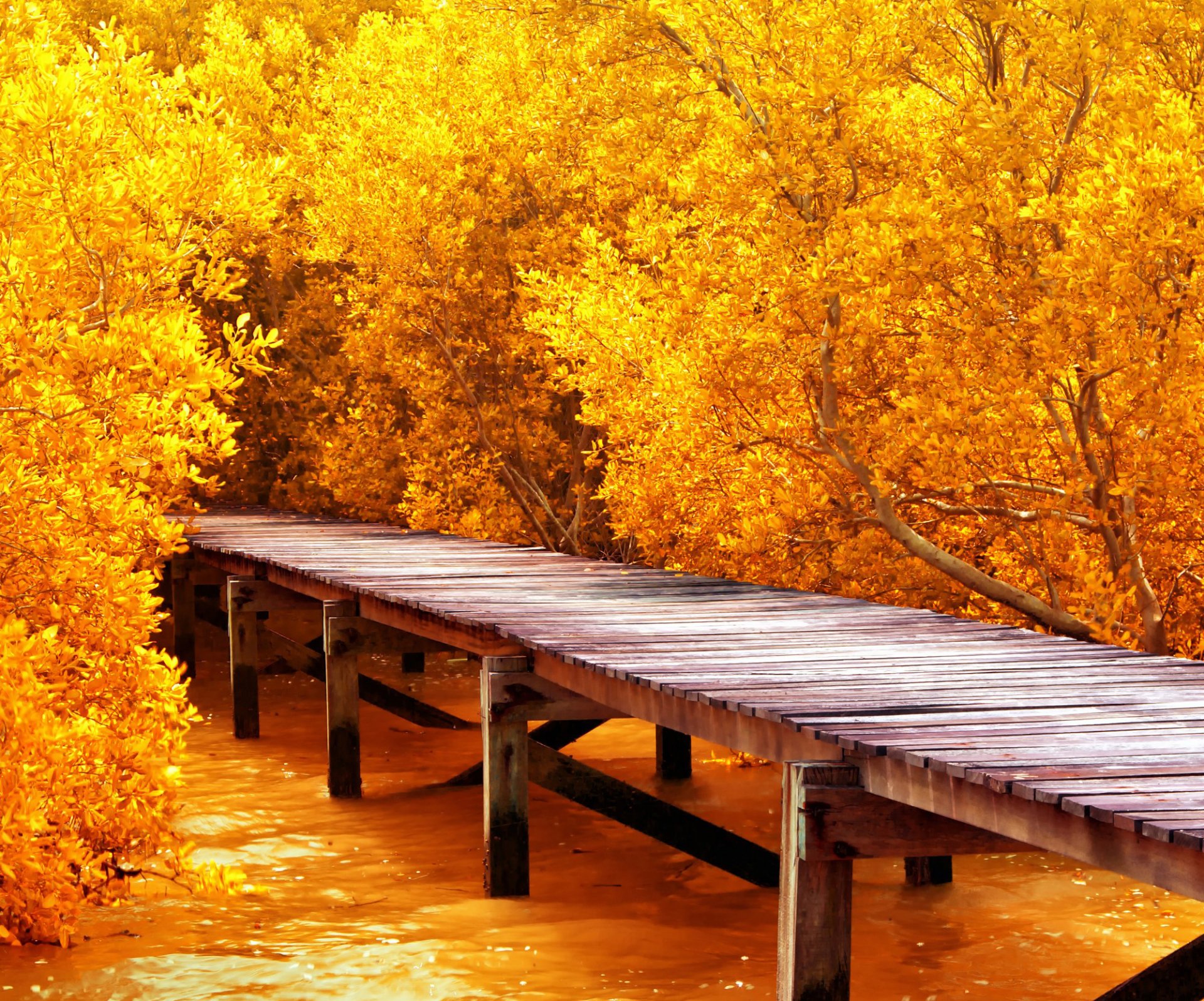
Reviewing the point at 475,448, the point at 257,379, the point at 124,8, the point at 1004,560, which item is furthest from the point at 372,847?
the point at 124,8

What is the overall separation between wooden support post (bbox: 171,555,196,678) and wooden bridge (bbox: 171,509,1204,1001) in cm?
358

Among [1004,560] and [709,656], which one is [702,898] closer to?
[709,656]

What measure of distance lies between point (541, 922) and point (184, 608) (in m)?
8.43

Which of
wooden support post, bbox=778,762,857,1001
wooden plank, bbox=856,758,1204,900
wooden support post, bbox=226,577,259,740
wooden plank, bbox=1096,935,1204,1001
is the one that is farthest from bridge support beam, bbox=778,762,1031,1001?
wooden support post, bbox=226,577,259,740

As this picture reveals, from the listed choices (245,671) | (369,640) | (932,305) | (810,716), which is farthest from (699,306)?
(810,716)

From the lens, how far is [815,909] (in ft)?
15.3

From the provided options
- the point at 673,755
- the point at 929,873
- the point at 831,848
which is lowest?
the point at 929,873

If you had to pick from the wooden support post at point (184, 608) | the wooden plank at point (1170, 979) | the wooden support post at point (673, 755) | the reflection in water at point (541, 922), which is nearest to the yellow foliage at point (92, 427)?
the reflection in water at point (541, 922)

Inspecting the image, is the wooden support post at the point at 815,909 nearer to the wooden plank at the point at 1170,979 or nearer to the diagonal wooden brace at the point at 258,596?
the wooden plank at the point at 1170,979

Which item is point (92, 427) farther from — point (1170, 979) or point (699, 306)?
point (699, 306)

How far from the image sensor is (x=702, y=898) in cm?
756

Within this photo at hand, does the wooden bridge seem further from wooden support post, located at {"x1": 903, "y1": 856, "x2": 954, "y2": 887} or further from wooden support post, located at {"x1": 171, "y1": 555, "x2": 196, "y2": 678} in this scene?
wooden support post, located at {"x1": 171, "y1": 555, "x2": 196, "y2": 678}

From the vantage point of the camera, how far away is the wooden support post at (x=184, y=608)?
1437cm

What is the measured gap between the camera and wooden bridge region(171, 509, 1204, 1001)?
13.6 feet
